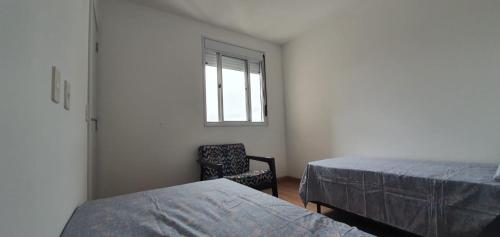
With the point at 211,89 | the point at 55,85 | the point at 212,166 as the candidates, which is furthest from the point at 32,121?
the point at 211,89

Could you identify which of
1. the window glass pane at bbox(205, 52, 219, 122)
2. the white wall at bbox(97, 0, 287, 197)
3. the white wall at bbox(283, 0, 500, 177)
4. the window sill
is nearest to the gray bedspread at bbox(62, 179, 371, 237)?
the white wall at bbox(97, 0, 287, 197)

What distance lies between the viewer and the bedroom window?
3006 millimetres

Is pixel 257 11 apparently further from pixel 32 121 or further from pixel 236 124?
pixel 32 121

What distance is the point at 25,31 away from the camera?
47 centimetres

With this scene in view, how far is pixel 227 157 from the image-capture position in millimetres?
2773

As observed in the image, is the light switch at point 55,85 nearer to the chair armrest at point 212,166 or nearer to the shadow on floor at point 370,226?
the chair armrest at point 212,166

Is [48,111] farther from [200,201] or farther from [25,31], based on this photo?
[200,201]

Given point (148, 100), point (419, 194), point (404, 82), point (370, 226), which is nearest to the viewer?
point (419, 194)

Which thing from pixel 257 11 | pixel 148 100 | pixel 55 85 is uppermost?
pixel 257 11

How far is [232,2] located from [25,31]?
238 centimetres

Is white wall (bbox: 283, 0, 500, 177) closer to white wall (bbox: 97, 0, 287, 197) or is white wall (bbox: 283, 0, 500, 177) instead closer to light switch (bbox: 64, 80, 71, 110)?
white wall (bbox: 97, 0, 287, 197)

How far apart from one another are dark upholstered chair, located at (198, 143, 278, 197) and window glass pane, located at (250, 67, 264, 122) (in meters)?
0.70

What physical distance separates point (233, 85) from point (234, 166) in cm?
126

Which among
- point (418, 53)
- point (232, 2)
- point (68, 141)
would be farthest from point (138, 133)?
point (418, 53)
